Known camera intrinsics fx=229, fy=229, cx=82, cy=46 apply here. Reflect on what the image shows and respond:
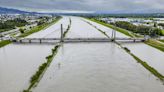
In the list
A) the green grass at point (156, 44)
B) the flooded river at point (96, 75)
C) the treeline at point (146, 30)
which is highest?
the treeline at point (146, 30)

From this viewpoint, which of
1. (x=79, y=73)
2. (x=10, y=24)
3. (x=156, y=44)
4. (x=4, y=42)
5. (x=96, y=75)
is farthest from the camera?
(x=10, y=24)

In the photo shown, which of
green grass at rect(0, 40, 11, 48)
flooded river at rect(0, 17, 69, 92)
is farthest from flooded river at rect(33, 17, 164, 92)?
green grass at rect(0, 40, 11, 48)

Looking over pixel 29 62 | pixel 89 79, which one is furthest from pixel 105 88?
pixel 29 62

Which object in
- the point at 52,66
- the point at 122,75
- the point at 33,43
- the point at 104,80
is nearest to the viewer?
the point at 104,80

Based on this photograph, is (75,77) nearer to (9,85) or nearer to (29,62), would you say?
(9,85)

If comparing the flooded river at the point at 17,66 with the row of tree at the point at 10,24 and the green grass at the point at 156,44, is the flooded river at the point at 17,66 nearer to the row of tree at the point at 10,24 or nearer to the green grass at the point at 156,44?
the green grass at the point at 156,44

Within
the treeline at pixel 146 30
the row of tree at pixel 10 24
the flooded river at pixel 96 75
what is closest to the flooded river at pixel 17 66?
the flooded river at pixel 96 75

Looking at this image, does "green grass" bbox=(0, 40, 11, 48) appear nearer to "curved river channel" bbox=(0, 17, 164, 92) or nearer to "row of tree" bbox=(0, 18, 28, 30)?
"curved river channel" bbox=(0, 17, 164, 92)

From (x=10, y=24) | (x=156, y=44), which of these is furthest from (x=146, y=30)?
(x=10, y=24)

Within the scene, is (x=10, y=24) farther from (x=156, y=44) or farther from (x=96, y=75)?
(x=96, y=75)

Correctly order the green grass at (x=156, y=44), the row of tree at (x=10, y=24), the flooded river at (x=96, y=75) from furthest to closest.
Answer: the row of tree at (x=10, y=24) < the green grass at (x=156, y=44) < the flooded river at (x=96, y=75)

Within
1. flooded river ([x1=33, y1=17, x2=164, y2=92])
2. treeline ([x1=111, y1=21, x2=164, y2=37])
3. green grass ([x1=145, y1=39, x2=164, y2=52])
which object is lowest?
flooded river ([x1=33, y1=17, x2=164, y2=92])
